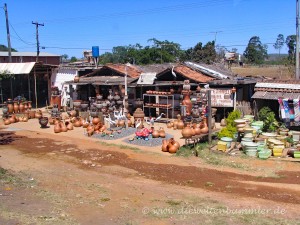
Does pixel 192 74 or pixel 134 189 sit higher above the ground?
pixel 192 74

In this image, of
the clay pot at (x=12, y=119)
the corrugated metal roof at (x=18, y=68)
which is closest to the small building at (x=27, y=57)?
the corrugated metal roof at (x=18, y=68)

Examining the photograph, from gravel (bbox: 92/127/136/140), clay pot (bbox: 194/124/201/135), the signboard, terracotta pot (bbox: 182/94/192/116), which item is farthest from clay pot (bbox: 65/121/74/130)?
the signboard

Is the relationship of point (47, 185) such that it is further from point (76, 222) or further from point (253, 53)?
point (253, 53)

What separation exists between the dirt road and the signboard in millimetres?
6594

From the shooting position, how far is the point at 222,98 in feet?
62.2

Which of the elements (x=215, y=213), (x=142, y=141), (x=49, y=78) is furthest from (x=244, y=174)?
(x=49, y=78)

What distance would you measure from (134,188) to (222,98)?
10.6 meters

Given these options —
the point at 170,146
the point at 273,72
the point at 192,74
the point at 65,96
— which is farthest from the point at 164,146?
the point at 273,72

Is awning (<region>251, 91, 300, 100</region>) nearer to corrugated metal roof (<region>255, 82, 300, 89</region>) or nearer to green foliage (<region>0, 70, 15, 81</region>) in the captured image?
corrugated metal roof (<region>255, 82, 300, 89</region>)

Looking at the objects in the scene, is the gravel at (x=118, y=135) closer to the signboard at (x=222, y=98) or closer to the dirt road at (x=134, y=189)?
the dirt road at (x=134, y=189)

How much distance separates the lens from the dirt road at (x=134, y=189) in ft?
23.6

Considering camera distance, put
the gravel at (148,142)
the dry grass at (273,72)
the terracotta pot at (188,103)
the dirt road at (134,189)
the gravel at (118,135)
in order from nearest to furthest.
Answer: the dirt road at (134,189) → the gravel at (148,142) → the gravel at (118,135) → the terracotta pot at (188,103) → the dry grass at (273,72)

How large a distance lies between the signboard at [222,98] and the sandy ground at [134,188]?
5904mm

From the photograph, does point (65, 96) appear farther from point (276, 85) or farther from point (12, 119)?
point (276, 85)
